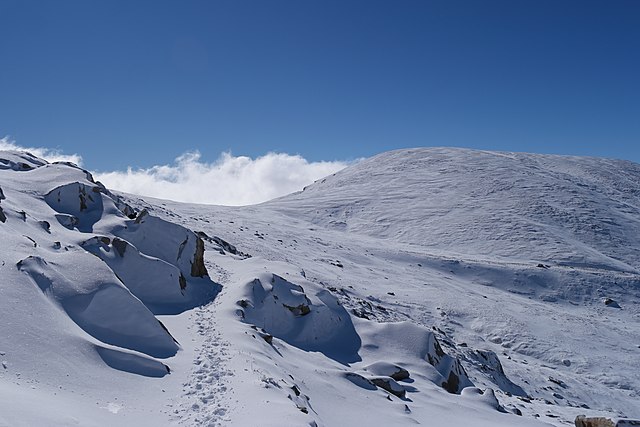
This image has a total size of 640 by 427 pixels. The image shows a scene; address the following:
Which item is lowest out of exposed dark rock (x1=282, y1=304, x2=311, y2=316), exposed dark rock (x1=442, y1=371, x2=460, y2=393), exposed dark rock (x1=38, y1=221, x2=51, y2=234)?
exposed dark rock (x1=442, y1=371, x2=460, y2=393)

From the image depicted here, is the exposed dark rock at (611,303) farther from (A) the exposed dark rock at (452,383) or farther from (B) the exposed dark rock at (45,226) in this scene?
(B) the exposed dark rock at (45,226)

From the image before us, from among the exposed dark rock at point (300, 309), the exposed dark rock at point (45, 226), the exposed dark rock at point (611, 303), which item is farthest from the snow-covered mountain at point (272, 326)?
the exposed dark rock at point (611, 303)

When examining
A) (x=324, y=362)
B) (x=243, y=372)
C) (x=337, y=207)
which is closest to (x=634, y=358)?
(x=324, y=362)

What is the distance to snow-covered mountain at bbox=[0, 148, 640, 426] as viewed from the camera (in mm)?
9859

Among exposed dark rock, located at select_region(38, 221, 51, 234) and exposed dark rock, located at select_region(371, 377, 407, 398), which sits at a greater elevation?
exposed dark rock, located at select_region(38, 221, 51, 234)

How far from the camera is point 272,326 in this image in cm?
1934

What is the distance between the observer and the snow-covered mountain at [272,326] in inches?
388

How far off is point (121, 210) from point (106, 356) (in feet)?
54.3

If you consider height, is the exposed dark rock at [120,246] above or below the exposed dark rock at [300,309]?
above

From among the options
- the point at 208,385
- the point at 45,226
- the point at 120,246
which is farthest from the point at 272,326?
the point at 45,226

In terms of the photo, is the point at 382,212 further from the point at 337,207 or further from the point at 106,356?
the point at 106,356

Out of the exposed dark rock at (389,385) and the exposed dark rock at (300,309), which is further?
the exposed dark rock at (300,309)

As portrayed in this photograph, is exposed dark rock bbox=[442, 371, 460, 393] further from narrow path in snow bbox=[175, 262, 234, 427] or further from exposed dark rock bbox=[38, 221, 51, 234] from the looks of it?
exposed dark rock bbox=[38, 221, 51, 234]

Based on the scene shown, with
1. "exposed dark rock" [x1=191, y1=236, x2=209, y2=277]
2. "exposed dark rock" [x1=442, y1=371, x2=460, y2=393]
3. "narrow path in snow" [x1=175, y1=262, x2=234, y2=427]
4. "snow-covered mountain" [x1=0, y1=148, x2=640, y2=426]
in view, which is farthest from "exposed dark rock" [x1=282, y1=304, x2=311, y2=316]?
"exposed dark rock" [x1=442, y1=371, x2=460, y2=393]
